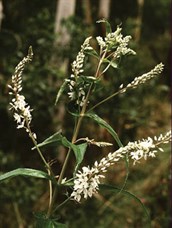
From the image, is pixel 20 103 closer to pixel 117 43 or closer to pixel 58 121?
pixel 117 43

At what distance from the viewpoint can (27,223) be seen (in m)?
3.57

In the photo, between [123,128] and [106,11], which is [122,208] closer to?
[123,128]

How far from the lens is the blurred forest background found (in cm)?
357

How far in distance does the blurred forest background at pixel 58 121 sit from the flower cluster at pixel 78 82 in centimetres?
217

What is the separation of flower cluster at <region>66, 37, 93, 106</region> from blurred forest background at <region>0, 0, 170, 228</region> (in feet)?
7.13

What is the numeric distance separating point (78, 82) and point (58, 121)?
2788 millimetres

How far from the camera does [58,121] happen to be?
3.96 metres

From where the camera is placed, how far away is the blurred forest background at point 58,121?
141 inches

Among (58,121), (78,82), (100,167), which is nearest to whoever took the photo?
(100,167)

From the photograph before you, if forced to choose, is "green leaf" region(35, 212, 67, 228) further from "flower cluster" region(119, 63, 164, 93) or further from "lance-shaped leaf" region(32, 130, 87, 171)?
"flower cluster" region(119, 63, 164, 93)

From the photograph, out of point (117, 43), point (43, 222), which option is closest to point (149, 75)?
point (117, 43)

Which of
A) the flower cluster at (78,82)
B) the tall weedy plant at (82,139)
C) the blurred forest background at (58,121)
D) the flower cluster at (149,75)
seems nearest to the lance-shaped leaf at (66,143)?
the tall weedy plant at (82,139)

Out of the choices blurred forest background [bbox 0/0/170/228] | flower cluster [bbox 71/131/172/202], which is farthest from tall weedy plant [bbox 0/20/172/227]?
blurred forest background [bbox 0/0/170/228]

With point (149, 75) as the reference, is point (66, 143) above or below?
below
